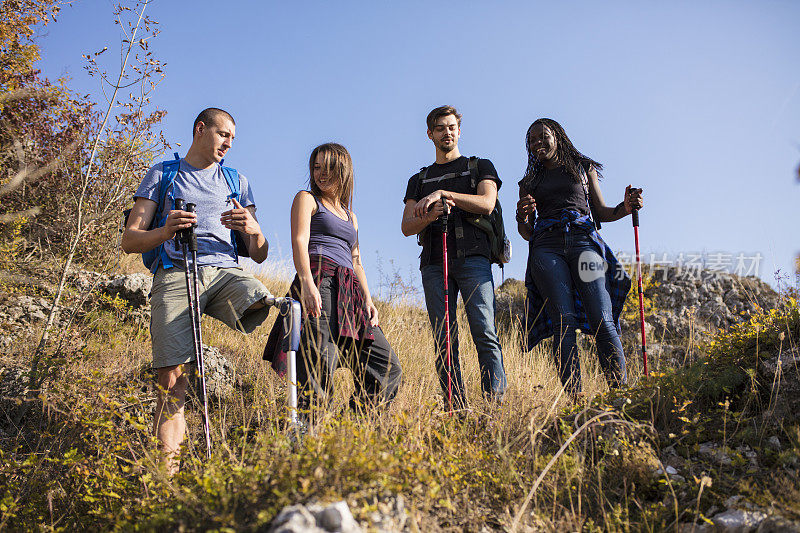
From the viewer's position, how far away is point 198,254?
330 centimetres

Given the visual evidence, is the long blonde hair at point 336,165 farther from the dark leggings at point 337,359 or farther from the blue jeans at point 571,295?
the blue jeans at point 571,295

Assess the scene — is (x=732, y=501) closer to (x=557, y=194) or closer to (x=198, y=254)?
(x=557, y=194)

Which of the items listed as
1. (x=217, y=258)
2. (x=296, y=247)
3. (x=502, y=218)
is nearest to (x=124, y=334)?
(x=217, y=258)

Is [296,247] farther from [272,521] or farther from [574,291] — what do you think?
[574,291]

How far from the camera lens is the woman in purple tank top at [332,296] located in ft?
10.4

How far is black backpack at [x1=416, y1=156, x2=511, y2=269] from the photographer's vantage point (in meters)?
3.95

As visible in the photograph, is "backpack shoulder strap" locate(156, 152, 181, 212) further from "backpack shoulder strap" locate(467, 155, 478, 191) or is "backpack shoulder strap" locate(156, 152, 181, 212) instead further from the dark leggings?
"backpack shoulder strap" locate(467, 155, 478, 191)

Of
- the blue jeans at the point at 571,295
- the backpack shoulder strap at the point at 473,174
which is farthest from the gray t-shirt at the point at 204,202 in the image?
the blue jeans at the point at 571,295

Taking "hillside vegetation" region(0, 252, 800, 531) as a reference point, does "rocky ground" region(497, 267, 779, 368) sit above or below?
above

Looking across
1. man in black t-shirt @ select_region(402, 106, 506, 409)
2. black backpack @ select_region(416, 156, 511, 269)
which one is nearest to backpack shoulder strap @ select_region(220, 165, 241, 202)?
man in black t-shirt @ select_region(402, 106, 506, 409)

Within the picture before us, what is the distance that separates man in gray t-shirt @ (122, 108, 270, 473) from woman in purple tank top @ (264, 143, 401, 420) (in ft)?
1.00

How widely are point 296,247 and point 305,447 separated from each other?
52.1 inches

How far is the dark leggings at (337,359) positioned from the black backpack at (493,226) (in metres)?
1.12

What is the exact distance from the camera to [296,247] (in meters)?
3.24
